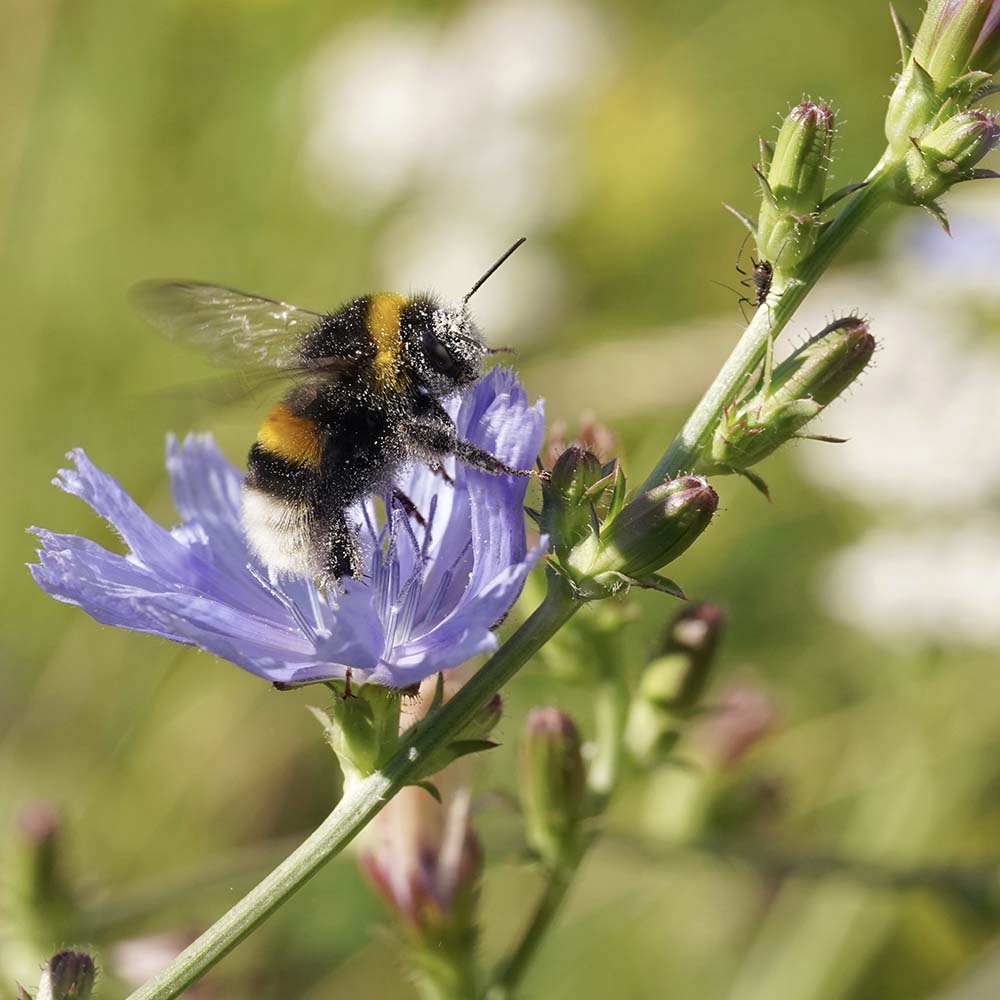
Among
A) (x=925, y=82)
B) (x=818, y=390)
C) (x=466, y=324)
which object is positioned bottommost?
(x=466, y=324)

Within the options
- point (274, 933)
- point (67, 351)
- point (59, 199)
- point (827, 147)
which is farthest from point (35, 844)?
point (59, 199)

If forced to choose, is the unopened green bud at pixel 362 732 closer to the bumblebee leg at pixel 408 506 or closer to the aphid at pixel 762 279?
the bumblebee leg at pixel 408 506

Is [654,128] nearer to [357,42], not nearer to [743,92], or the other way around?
[743,92]

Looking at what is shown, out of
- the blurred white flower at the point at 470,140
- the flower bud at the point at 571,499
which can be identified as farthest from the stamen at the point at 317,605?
the blurred white flower at the point at 470,140

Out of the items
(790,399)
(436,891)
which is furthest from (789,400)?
(436,891)

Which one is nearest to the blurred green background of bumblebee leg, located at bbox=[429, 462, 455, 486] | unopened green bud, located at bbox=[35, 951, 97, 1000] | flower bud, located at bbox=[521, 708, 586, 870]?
flower bud, located at bbox=[521, 708, 586, 870]
